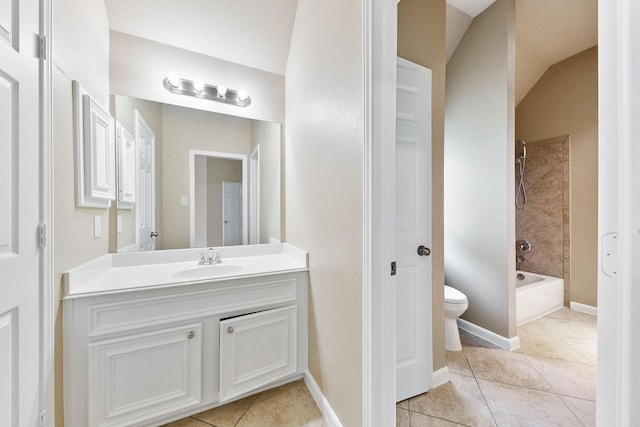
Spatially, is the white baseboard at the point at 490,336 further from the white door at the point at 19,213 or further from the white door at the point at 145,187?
the white door at the point at 19,213

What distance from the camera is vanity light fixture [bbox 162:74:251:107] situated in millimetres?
1819

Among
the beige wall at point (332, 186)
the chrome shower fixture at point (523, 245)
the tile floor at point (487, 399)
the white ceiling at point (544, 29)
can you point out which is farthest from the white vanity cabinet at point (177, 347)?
the chrome shower fixture at point (523, 245)

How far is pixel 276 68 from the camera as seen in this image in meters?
2.11

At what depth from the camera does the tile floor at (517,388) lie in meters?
1.40

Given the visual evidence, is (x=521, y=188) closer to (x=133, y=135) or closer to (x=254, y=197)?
(x=254, y=197)

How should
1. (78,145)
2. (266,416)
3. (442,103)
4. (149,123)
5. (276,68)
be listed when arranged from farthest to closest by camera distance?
(276,68) → (149,123) → (442,103) → (266,416) → (78,145)

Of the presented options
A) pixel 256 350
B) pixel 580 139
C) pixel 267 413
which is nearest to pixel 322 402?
pixel 267 413

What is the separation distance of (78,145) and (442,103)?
2135 mm

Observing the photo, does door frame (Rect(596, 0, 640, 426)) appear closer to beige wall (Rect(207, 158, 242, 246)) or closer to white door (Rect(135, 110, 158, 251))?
beige wall (Rect(207, 158, 242, 246))

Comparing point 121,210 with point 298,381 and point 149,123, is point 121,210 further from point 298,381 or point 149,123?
point 298,381

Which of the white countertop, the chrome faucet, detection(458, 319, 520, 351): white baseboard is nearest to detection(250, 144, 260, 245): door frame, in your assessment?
the white countertop

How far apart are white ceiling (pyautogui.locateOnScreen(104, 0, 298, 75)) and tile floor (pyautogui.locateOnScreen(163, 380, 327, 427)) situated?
2.45m

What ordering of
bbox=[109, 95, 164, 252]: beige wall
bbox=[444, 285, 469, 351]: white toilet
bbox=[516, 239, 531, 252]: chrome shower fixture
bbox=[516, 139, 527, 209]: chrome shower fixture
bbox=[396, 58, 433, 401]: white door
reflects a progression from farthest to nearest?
bbox=[516, 139, 527, 209]: chrome shower fixture → bbox=[516, 239, 531, 252]: chrome shower fixture → bbox=[444, 285, 469, 351]: white toilet → bbox=[109, 95, 164, 252]: beige wall → bbox=[396, 58, 433, 401]: white door

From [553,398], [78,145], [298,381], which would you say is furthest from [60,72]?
[553,398]
